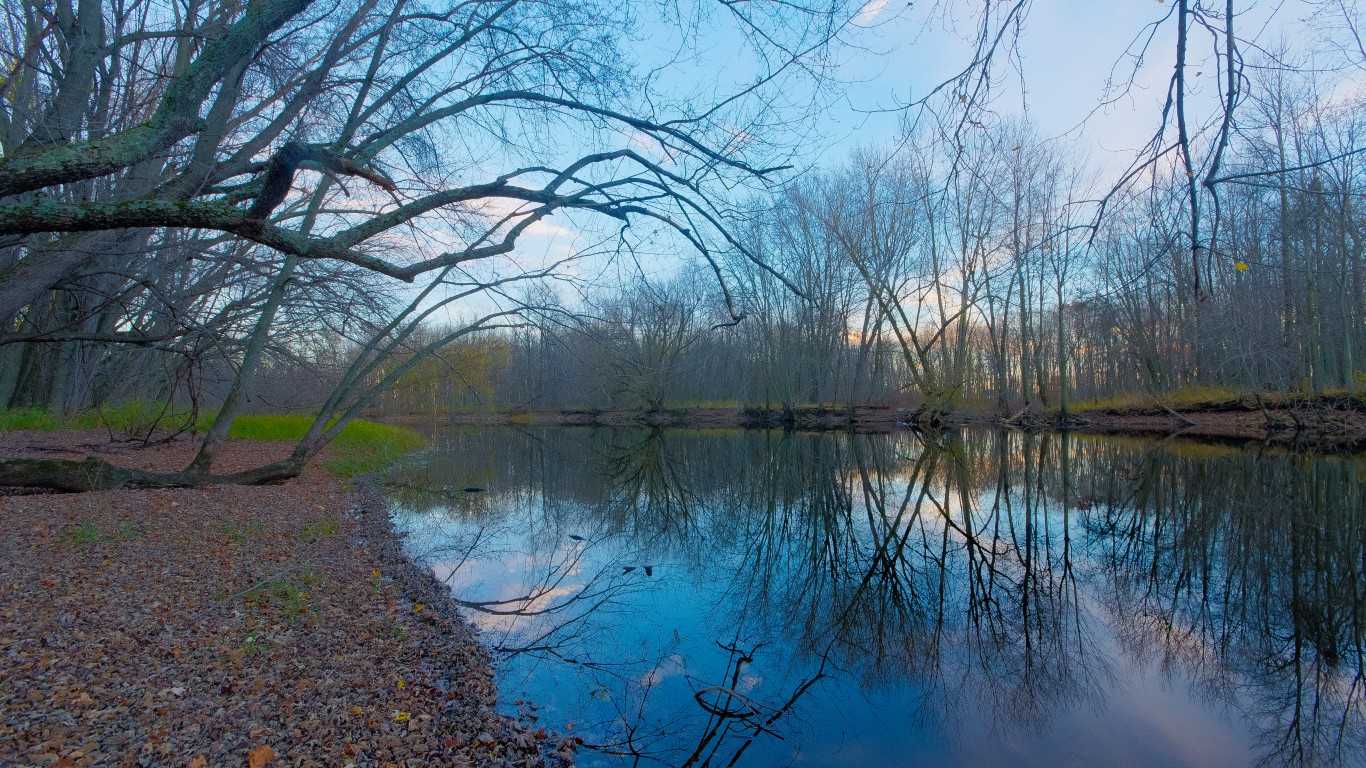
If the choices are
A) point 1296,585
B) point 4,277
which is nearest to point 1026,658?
point 1296,585

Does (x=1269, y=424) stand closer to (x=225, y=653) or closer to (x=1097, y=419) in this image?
(x=1097, y=419)

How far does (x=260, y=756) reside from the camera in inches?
128

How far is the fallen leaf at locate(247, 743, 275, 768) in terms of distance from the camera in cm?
320

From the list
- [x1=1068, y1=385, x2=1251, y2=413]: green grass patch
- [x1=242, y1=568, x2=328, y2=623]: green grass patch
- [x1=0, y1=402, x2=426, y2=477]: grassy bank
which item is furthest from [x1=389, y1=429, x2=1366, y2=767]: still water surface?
[x1=1068, y1=385, x2=1251, y2=413]: green grass patch

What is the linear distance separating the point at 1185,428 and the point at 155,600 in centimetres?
2959

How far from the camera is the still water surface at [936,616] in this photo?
172 inches

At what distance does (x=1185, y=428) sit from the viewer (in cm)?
2505

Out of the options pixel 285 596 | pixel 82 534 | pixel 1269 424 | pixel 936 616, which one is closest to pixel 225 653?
pixel 285 596

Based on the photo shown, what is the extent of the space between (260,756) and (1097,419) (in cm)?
3268

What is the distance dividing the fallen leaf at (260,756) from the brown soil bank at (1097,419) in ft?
71.8

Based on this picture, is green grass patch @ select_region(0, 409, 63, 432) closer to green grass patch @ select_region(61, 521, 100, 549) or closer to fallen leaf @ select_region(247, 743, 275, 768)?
green grass patch @ select_region(61, 521, 100, 549)

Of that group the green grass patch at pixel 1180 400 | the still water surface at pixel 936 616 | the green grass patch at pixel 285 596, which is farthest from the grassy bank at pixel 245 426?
the green grass patch at pixel 1180 400

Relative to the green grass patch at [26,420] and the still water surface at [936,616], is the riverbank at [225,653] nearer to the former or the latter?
the still water surface at [936,616]

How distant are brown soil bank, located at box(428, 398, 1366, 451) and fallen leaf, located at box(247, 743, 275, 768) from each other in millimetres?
21885
